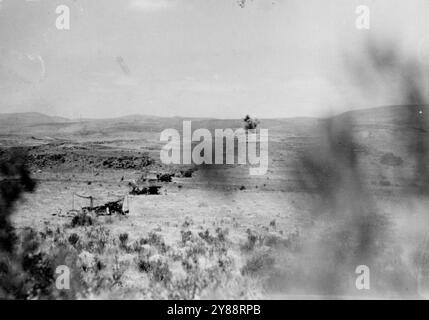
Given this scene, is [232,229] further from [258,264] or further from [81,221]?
[81,221]

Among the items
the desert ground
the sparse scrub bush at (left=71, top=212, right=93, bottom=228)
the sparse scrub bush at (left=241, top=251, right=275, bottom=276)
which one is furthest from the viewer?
the sparse scrub bush at (left=71, top=212, right=93, bottom=228)

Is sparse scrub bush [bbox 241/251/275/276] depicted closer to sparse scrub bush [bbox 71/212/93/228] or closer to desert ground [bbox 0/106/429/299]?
desert ground [bbox 0/106/429/299]

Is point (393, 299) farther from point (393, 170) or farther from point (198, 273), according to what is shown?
point (393, 170)

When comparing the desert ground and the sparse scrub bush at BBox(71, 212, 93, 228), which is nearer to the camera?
the desert ground

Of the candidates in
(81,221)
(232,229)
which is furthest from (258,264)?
(81,221)

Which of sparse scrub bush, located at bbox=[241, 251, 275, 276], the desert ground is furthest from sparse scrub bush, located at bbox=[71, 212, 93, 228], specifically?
sparse scrub bush, located at bbox=[241, 251, 275, 276]

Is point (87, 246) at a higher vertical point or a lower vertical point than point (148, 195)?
lower

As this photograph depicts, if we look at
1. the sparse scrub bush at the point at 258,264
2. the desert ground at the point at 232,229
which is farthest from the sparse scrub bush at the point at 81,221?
the sparse scrub bush at the point at 258,264

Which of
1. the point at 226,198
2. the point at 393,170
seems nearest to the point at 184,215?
the point at 226,198
